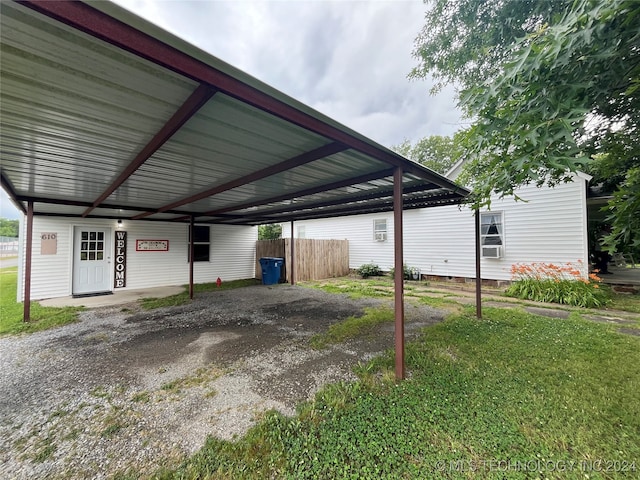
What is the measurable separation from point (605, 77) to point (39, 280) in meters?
11.1

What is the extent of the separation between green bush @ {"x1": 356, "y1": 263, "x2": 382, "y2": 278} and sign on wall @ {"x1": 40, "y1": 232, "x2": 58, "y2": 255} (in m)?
10.2

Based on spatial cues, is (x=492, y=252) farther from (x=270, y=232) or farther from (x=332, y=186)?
(x=270, y=232)

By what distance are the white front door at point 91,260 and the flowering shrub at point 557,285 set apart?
1202cm

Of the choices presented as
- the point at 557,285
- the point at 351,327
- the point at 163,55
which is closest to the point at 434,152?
the point at 557,285

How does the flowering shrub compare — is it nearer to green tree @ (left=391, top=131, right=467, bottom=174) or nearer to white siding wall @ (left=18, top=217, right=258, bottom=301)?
white siding wall @ (left=18, top=217, right=258, bottom=301)

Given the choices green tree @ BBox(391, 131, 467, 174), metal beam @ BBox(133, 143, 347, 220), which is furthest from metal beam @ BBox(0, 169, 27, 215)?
green tree @ BBox(391, 131, 467, 174)

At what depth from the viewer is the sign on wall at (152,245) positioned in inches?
330

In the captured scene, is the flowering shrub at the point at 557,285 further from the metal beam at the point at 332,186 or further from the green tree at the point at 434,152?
the green tree at the point at 434,152

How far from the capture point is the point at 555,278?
666 centimetres

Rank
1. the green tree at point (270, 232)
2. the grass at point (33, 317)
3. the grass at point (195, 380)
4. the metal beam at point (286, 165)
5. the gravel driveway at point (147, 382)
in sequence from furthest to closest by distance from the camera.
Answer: the green tree at point (270, 232)
the grass at point (33, 317)
the grass at point (195, 380)
the metal beam at point (286, 165)
the gravel driveway at point (147, 382)

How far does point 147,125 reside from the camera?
2221 mm

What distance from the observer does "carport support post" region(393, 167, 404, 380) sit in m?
2.80

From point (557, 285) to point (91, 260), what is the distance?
1310 centimetres

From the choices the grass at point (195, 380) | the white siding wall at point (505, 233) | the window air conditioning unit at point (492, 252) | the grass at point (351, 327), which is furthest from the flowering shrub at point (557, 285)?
the grass at point (195, 380)
